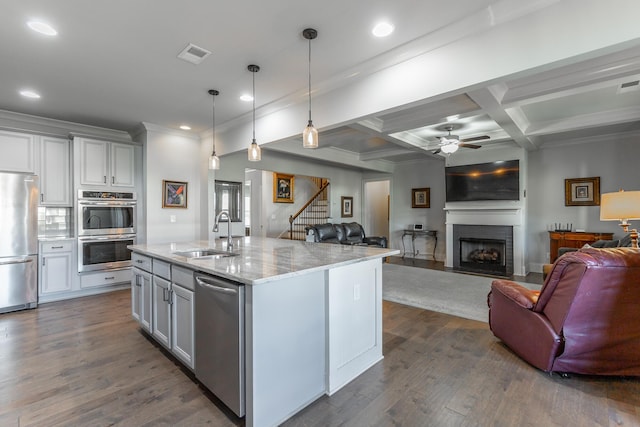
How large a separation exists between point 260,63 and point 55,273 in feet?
13.5

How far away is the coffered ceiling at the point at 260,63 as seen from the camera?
215 cm

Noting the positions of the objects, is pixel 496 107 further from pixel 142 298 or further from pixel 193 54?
pixel 142 298

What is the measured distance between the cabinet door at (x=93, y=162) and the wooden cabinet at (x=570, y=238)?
7.72 metres

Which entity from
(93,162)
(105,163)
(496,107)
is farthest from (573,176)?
(93,162)

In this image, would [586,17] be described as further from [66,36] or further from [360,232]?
[360,232]

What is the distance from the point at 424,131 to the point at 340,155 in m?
2.04

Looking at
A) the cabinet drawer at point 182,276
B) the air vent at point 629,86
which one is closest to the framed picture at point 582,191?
the air vent at point 629,86

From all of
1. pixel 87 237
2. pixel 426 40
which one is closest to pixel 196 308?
pixel 426 40

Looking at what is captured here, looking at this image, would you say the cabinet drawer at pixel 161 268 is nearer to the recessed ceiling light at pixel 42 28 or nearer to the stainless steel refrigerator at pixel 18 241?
the recessed ceiling light at pixel 42 28

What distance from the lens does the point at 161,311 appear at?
8.44ft

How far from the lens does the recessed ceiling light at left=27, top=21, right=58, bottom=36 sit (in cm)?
228

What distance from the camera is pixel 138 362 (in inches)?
98.1

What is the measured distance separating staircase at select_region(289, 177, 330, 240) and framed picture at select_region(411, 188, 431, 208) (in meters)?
2.37

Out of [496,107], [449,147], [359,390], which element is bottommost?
[359,390]
